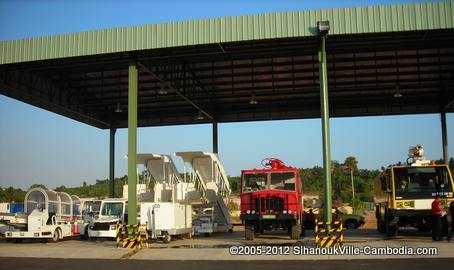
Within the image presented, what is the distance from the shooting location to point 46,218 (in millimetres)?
23156

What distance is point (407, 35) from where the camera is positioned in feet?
60.8

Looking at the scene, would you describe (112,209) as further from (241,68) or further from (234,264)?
(234,264)

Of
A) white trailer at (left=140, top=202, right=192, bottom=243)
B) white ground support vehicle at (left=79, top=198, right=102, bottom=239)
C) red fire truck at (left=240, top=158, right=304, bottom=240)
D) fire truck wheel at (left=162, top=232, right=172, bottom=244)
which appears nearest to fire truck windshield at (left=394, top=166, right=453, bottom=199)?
red fire truck at (left=240, top=158, right=304, bottom=240)

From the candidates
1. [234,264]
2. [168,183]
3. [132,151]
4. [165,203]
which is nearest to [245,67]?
[168,183]

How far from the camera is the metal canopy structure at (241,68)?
1802 centimetres

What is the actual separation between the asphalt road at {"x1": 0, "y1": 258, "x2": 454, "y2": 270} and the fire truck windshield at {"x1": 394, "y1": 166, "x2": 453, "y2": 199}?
466cm

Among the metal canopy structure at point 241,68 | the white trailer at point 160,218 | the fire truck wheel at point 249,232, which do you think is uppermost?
the metal canopy structure at point 241,68

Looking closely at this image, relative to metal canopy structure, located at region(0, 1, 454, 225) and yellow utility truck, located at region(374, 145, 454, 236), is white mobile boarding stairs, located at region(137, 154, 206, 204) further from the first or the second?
yellow utility truck, located at region(374, 145, 454, 236)

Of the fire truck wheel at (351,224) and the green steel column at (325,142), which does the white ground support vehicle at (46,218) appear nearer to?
the green steel column at (325,142)

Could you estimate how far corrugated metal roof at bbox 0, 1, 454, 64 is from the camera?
1731 centimetres

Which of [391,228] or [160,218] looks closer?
[391,228]

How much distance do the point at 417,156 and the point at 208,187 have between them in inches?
403

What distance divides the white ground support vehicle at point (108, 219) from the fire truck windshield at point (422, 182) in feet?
40.7

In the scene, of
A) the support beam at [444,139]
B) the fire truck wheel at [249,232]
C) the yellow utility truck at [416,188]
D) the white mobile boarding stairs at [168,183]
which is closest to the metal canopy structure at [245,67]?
the support beam at [444,139]
